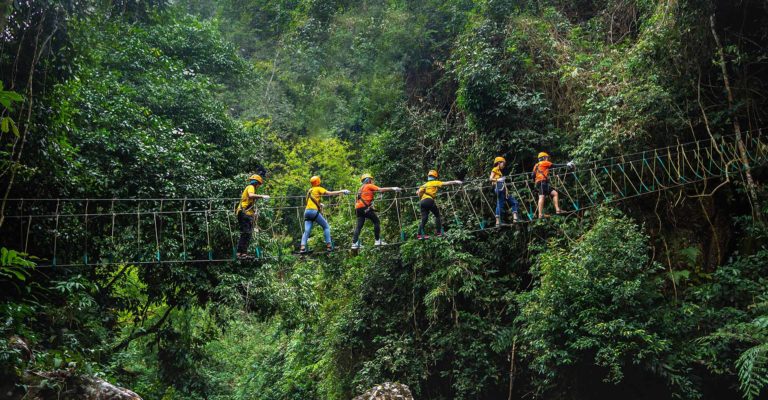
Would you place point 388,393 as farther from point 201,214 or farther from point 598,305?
point 201,214

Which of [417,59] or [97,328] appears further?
[417,59]

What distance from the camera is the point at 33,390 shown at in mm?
4992

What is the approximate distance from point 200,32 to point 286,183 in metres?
3.79

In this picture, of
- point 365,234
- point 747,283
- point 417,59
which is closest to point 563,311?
point 747,283

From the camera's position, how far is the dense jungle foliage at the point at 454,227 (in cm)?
666

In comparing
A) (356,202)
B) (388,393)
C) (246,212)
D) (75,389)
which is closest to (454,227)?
(356,202)

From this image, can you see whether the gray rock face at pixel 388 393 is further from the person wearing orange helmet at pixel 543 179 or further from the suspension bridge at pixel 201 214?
the person wearing orange helmet at pixel 543 179

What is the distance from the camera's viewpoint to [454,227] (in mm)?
9273

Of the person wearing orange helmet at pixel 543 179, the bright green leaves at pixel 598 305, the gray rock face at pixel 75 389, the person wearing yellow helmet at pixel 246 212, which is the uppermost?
the person wearing orange helmet at pixel 543 179

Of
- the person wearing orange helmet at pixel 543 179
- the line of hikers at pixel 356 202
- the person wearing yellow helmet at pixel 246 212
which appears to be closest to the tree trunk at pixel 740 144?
the person wearing orange helmet at pixel 543 179

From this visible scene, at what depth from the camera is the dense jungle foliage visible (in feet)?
21.8

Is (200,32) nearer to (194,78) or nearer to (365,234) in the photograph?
(194,78)

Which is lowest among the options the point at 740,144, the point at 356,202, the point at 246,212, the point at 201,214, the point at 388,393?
the point at 388,393

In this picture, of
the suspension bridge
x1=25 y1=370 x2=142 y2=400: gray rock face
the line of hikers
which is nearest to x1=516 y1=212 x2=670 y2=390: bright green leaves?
the suspension bridge
